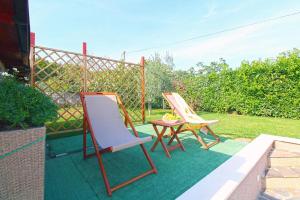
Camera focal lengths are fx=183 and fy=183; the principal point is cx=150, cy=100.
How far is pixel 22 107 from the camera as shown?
1156 mm

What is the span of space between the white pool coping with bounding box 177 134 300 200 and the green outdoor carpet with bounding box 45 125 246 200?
1.14ft

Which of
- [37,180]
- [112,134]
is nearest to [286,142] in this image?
[112,134]

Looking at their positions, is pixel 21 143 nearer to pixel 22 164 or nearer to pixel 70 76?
pixel 22 164

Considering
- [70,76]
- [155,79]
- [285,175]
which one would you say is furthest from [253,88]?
[70,76]

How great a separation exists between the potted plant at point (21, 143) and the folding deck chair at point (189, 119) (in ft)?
8.26

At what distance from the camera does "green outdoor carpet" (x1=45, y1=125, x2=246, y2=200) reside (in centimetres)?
186

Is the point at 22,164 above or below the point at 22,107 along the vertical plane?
below

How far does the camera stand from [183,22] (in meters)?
10.2

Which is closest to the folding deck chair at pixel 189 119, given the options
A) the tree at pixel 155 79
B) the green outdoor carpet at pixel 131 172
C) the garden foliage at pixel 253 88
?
the green outdoor carpet at pixel 131 172

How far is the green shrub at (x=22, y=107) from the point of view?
43.0 inches

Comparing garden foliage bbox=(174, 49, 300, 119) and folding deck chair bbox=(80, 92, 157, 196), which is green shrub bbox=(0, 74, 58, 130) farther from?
garden foliage bbox=(174, 49, 300, 119)

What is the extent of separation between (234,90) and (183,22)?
475cm

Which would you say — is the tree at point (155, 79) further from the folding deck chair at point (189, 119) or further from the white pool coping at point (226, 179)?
the white pool coping at point (226, 179)

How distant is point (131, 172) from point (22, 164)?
143 cm
